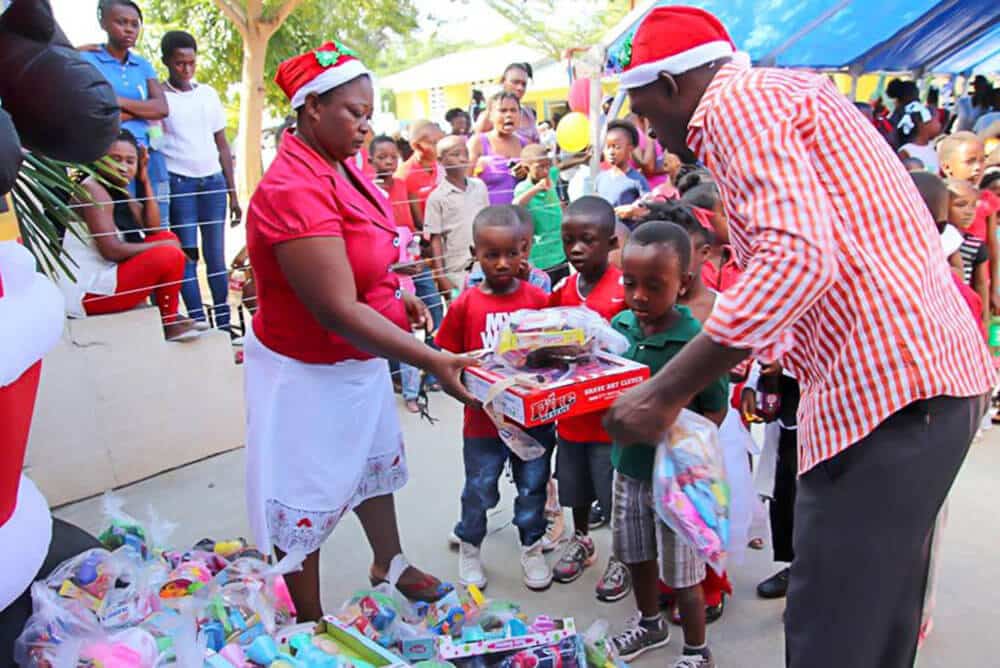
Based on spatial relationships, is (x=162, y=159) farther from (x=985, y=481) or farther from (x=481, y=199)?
(x=985, y=481)

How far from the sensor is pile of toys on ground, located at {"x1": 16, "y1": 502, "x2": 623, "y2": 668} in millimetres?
1951

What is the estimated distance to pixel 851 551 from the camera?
5.01ft

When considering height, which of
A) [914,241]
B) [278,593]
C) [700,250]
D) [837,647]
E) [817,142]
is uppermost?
[817,142]

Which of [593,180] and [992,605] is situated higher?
[593,180]

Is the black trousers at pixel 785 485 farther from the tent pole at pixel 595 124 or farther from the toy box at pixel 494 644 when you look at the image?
the tent pole at pixel 595 124

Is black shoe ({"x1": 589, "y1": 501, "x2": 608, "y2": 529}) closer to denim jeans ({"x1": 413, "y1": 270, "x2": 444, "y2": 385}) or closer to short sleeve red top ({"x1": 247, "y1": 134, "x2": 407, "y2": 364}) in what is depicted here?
short sleeve red top ({"x1": 247, "y1": 134, "x2": 407, "y2": 364})

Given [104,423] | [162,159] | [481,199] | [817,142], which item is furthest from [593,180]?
[817,142]

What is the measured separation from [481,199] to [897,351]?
4138mm

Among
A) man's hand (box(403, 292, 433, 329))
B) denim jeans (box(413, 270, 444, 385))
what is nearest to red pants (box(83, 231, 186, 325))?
denim jeans (box(413, 270, 444, 385))

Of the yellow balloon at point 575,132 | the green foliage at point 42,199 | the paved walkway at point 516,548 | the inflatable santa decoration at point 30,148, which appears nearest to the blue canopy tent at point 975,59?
the yellow balloon at point 575,132

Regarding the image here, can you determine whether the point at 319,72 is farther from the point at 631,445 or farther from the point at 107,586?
the point at 107,586

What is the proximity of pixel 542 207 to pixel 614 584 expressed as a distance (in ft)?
10.4

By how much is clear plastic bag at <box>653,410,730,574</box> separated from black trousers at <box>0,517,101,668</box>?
1.68m

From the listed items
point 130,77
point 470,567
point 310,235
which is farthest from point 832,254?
point 130,77
